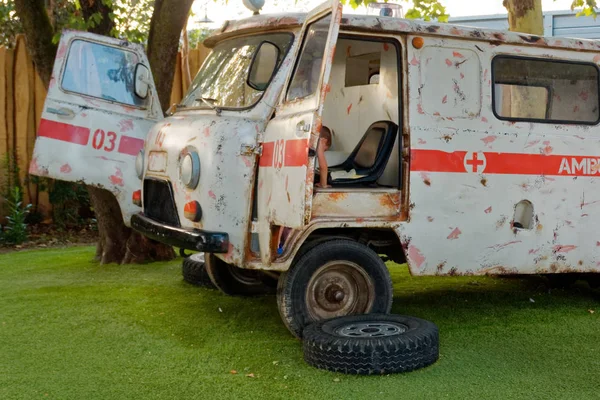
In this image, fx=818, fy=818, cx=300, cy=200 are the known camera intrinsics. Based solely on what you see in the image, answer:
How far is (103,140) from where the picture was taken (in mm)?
7090

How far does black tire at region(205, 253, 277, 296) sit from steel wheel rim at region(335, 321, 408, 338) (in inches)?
64.6

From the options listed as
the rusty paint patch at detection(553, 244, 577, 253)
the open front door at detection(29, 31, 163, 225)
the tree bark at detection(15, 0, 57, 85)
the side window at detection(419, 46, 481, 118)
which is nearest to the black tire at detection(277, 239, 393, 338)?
the side window at detection(419, 46, 481, 118)

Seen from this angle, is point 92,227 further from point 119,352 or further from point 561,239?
point 561,239

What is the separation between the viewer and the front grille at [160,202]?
19.7ft

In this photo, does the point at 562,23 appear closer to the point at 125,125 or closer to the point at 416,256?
the point at 125,125

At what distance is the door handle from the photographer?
22.9 ft

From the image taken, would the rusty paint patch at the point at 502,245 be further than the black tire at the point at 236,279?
No

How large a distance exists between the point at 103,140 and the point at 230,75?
1589 millimetres

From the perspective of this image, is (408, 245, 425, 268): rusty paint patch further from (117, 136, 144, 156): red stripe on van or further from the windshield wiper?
(117, 136, 144, 156): red stripe on van

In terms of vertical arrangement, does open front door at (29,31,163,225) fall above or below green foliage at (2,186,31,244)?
above

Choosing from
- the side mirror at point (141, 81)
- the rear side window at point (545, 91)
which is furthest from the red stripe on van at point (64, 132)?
the rear side window at point (545, 91)

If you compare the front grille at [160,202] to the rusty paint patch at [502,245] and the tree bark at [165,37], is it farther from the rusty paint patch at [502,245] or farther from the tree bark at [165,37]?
the rusty paint patch at [502,245]

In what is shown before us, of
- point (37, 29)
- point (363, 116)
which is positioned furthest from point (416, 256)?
point (37, 29)

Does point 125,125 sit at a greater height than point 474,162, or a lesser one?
greater
